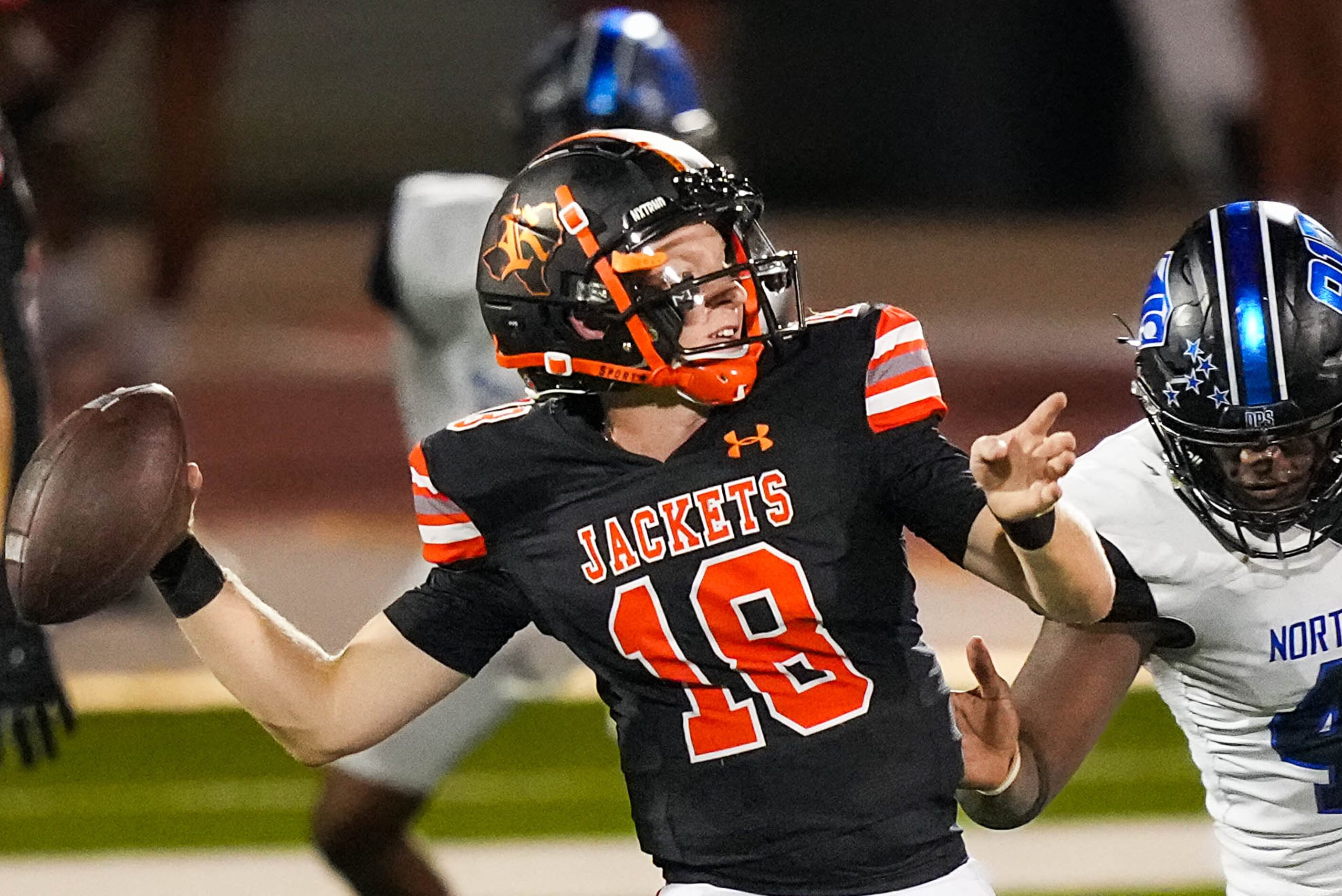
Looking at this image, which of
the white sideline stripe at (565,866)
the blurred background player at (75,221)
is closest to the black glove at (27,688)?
the white sideline stripe at (565,866)

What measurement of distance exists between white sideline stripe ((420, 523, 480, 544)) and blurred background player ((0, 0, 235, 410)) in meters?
3.68

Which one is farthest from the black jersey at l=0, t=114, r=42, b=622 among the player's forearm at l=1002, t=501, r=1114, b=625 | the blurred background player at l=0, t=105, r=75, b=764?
the player's forearm at l=1002, t=501, r=1114, b=625

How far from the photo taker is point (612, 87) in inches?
152

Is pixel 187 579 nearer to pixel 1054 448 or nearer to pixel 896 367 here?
pixel 896 367

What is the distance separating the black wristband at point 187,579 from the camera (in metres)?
2.49

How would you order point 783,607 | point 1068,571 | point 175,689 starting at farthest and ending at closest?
point 175,689 < point 783,607 < point 1068,571

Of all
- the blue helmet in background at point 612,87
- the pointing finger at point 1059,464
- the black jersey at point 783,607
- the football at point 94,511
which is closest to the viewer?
the pointing finger at point 1059,464

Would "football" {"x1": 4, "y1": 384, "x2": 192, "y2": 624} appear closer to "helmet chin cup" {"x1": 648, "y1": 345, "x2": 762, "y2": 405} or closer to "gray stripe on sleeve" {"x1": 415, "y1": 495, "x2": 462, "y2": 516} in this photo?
"gray stripe on sleeve" {"x1": 415, "y1": 495, "x2": 462, "y2": 516}

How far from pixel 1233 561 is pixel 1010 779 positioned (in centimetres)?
38

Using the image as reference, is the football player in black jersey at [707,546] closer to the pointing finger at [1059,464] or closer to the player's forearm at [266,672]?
the player's forearm at [266,672]

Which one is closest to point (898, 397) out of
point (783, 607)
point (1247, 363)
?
point (783, 607)

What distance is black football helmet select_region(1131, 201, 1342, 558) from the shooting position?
2350 mm

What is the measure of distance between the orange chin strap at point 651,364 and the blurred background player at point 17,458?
1.00 meters

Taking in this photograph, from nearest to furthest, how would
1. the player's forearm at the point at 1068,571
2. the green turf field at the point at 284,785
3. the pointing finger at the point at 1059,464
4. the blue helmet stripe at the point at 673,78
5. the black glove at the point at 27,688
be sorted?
1. the pointing finger at the point at 1059,464
2. the player's forearm at the point at 1068,571
3. the black glove at the point at 27,688
4. the blue helmet stripe at the point at 673,78
5. the green turf field at the point at 284,785
